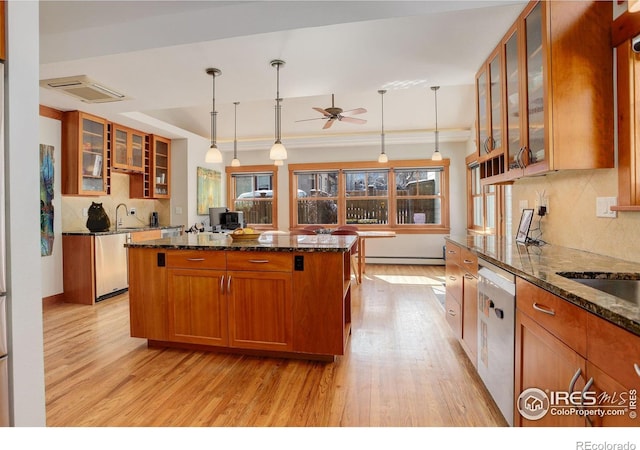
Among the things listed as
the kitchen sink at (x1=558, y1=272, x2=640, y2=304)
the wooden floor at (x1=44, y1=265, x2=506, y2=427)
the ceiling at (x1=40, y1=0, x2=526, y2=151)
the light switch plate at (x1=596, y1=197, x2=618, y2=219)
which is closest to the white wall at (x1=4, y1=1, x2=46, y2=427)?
the wooden floor at (x1=44, y1=265, x2=506, y2=427)

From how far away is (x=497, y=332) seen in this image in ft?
5.74

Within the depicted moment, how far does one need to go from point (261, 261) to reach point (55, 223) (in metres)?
3.29

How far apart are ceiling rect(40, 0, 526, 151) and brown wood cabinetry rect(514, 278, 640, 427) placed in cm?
197

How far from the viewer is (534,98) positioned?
2020mm

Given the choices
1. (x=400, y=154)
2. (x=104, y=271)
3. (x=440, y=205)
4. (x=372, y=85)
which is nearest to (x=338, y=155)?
(x=400, y=154)

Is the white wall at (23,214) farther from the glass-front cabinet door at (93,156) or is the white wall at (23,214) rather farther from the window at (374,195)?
the window at (374,195)

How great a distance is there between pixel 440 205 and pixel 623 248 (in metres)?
5.17

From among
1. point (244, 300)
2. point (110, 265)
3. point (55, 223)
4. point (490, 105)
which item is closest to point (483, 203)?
point (490, 105)

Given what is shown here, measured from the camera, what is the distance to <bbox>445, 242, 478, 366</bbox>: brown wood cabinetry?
7.01 ft

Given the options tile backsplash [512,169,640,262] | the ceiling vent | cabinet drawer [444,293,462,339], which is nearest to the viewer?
tile backsplash [512,169,640,262]

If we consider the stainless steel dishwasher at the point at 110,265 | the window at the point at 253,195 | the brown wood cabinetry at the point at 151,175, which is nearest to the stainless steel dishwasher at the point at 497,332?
the stainless steel dishwasher at the point at 110,265

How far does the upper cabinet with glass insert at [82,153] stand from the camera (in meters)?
4.27

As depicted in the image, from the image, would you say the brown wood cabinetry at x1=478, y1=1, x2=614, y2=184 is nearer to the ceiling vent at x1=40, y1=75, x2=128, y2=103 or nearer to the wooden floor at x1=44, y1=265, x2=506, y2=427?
the wooden floor at x1=44, y1=265, x2=506, y2=427

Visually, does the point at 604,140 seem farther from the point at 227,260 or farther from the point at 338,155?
the point at 338,155
